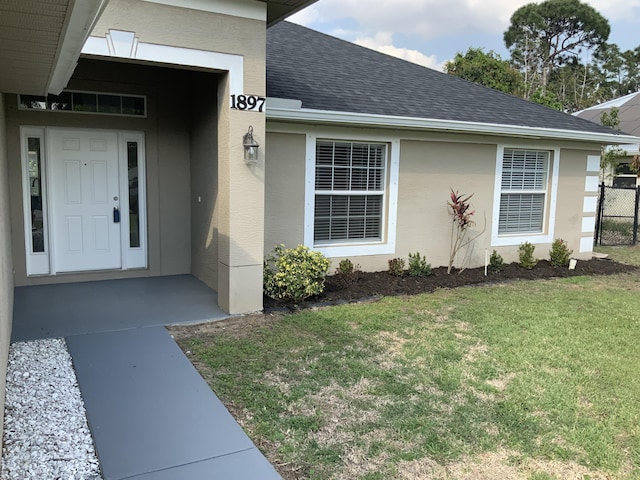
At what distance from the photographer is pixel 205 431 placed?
3.53 meters

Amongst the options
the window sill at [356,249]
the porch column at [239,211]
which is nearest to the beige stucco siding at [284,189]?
the window sill at [356,249]

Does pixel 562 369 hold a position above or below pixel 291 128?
below

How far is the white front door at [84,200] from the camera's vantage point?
23.9ft

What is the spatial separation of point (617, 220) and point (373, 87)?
13106 millimetres

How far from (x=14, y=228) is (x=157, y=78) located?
9.79ft

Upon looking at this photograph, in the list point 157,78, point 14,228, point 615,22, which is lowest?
point 14,228

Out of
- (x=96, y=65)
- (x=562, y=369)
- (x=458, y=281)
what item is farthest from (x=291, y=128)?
(x=562, y=369)

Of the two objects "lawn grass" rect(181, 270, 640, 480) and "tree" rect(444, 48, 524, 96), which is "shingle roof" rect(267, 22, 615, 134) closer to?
"lawn grass" rect(181, 270, 640, 480)

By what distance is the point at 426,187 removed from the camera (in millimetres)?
8734

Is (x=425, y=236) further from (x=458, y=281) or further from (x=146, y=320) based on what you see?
(x=146, y=320)

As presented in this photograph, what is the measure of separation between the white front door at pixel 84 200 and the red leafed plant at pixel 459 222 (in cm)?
550

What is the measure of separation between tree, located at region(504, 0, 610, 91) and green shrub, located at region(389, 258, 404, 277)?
4169cm

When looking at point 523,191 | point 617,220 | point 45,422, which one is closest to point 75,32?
point 45,422

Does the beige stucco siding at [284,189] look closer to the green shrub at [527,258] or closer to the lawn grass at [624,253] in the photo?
the green shrub at [527,258]
